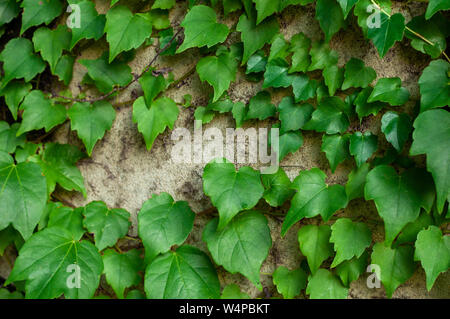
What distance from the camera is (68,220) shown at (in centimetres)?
132

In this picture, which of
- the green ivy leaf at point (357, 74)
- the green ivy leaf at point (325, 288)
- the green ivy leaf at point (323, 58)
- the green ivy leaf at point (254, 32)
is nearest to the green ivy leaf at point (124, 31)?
the green ivy leaf at point (254, 32)

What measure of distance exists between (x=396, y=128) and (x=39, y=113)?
3.98ft

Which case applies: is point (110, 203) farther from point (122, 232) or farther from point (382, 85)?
point (382, 85)

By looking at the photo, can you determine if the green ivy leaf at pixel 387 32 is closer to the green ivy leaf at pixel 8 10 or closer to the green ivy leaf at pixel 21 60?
the green ivy leaf at pixel 21 60

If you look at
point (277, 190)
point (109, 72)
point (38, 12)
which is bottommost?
point (277, 190)

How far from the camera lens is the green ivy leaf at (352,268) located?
111 cm

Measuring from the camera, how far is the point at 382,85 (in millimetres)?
1042

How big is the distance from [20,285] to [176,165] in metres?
0.82

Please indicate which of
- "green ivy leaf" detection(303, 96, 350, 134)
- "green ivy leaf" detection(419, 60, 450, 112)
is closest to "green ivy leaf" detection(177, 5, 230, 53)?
"green ivy leaf" detection(303, 96, 350, 134)

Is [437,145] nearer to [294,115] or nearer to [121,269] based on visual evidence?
[294,115]

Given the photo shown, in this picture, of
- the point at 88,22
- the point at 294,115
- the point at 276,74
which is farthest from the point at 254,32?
the point at 88,22

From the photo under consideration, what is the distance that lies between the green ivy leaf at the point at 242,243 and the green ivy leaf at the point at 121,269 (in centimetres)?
33

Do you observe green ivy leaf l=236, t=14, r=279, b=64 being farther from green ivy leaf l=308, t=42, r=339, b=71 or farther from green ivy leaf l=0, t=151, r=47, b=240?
green ivy leaf l=0, t=151, r=47, b=240

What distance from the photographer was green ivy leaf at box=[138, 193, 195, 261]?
45.0 inches
